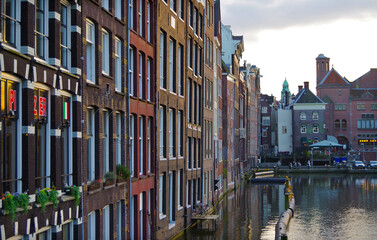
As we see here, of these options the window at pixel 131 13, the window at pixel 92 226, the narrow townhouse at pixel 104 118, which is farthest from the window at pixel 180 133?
the window at pixel 92 226

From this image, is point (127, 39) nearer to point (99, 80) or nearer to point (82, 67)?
point (99, 80)

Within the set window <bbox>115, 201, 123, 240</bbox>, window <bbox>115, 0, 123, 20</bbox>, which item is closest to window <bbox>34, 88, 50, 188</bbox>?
window <bbox>115, 201, 123, 240</bbox>

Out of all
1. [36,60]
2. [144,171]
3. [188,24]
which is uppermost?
[188,24]

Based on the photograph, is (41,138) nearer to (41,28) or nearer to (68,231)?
(41,28)

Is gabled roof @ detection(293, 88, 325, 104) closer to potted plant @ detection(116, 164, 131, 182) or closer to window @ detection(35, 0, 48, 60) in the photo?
potted plant @ detection(116, 164, 131, 182)

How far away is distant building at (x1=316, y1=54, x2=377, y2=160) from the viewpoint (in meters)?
118

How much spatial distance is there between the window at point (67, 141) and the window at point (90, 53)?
2135mm

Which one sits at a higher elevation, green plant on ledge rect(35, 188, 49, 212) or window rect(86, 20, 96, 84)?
window rect(86, 20, 96, 84)

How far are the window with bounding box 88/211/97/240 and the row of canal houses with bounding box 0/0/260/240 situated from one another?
0.03 metres

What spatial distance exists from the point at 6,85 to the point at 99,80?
6.24 meters

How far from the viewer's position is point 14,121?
13023 millimetres

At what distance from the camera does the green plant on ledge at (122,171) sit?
20.8 m

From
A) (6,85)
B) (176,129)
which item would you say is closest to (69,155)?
(6,85)

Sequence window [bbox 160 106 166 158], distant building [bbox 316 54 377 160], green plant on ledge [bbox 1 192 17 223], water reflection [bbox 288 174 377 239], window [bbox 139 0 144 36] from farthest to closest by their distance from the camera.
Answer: distant building [bbox 316 54 377 160], water reflection [bbox 288 174 377 239], window [bbox 160 106 166 158], window [bbox 139 0 144 36], green plant on ledge [bbox 1 192 17 223]
